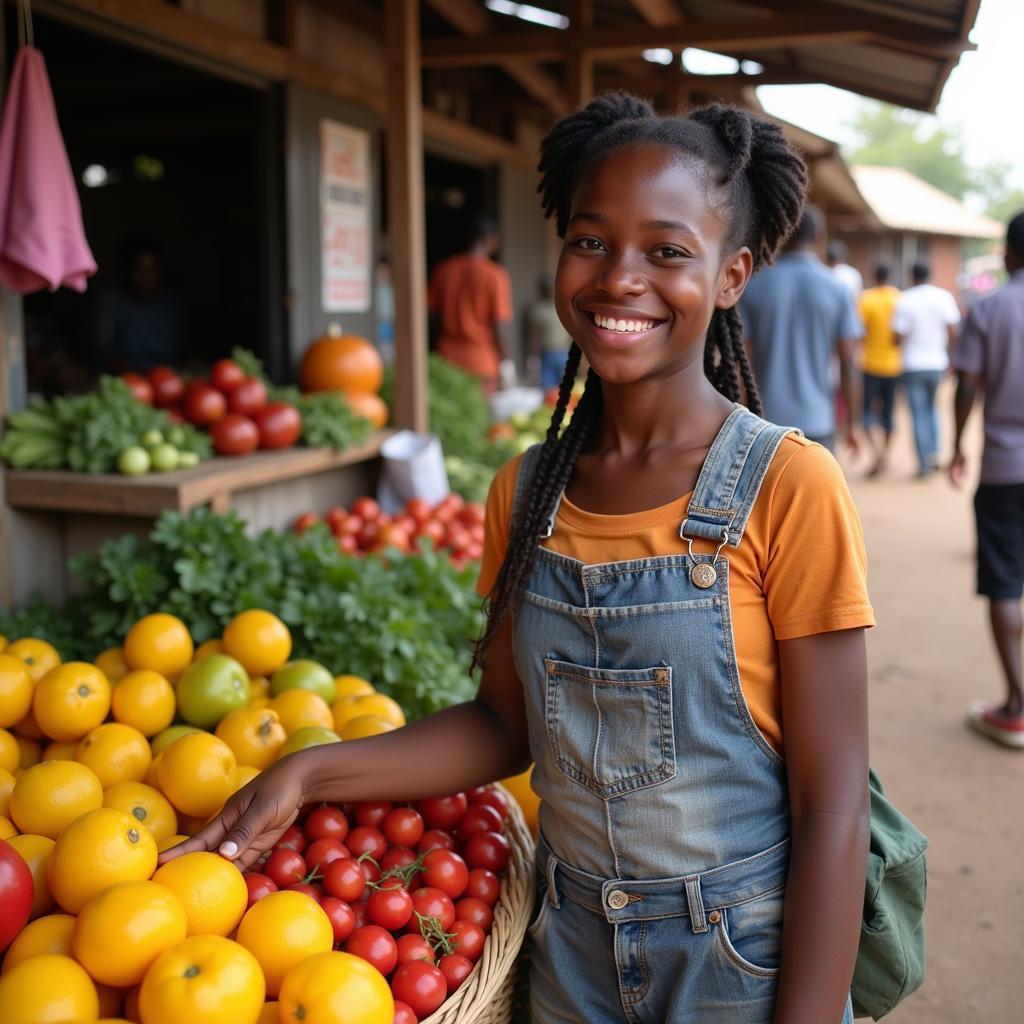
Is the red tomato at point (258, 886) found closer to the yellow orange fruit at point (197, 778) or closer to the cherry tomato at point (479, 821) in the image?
the yellow orange fruit at point (197, 778)

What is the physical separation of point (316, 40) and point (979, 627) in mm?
5432

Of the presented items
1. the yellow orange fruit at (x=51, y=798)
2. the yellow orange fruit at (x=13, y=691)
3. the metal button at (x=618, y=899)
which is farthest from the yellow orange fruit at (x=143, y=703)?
the metal button at (x=618, y=899)

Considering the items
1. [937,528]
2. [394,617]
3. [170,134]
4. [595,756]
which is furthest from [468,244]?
[595,756]

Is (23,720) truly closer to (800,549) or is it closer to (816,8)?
(800,549)

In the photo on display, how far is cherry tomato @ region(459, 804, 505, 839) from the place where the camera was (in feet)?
6.90

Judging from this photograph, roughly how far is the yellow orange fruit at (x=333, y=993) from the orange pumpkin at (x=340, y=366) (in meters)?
5.24

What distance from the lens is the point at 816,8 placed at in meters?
6.49

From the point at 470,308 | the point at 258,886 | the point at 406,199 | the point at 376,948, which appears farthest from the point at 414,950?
the point at 470,308

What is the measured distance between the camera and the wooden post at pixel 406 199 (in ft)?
18.5

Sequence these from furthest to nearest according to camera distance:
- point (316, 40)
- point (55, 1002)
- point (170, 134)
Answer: point (170, 134), point (316, 40), point (55, 1002)

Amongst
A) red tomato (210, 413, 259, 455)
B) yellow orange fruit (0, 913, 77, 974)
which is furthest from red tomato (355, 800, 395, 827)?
red tomato (210, 413, 259, 455)

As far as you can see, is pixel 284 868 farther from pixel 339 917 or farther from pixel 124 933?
pixel 124 933

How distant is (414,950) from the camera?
1763 millimetres

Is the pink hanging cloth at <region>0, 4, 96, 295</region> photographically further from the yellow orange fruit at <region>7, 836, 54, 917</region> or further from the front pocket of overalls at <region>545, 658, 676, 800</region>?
the front pocket of overalls at <region>545, 658, 676, 800</region>
